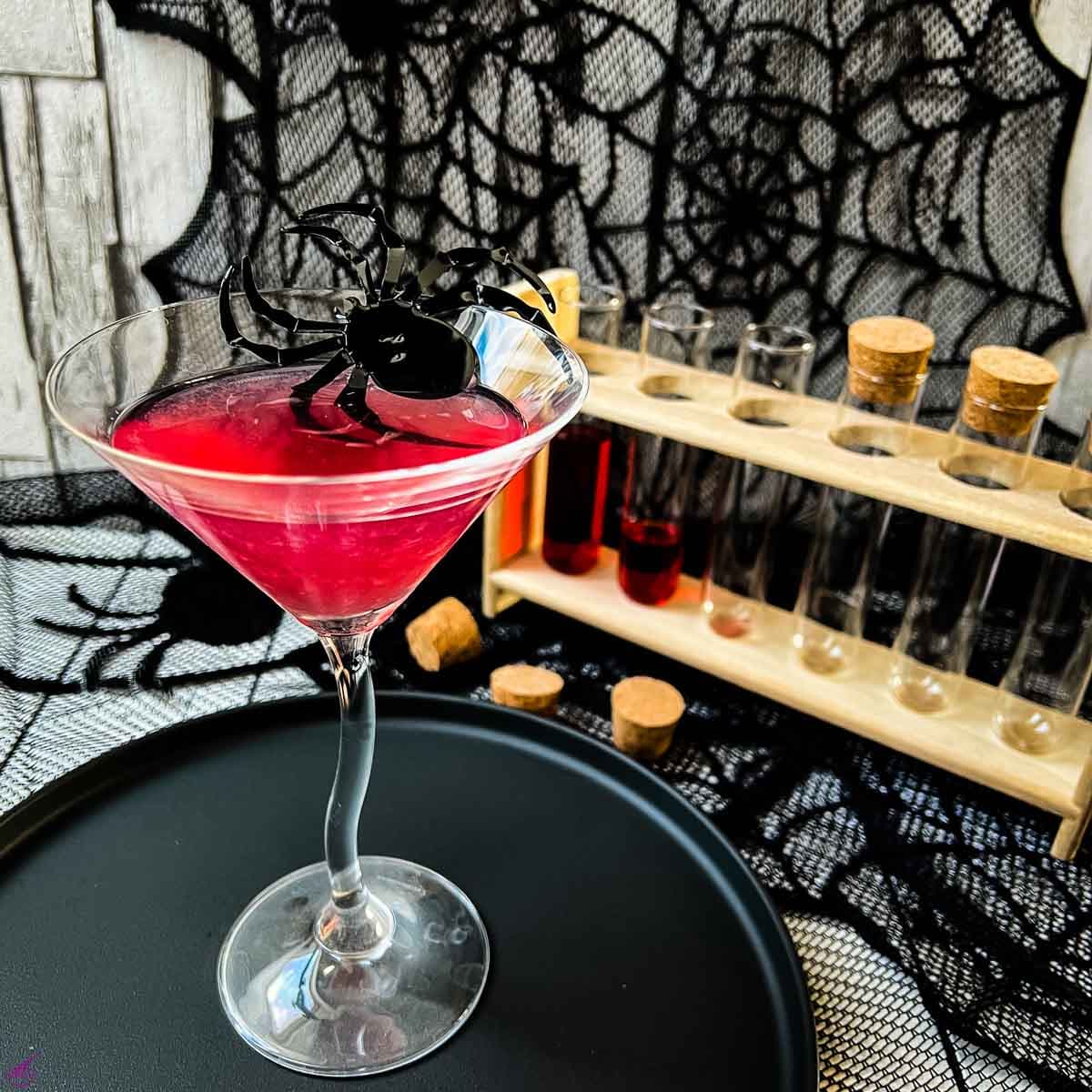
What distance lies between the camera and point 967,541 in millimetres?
883

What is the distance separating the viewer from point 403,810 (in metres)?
0.78

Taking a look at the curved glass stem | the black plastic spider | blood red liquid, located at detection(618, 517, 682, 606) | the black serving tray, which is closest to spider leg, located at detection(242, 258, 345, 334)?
the black plastic spider

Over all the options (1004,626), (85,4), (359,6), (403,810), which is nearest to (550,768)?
(403,810)

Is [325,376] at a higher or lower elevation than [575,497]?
higher

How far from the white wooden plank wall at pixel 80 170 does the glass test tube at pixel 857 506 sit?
70 cm

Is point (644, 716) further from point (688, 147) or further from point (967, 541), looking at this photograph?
point (688, 147)

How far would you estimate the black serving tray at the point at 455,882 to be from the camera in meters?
0.61

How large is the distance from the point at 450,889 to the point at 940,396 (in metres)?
0.60

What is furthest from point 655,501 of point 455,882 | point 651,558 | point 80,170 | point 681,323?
point 80,170

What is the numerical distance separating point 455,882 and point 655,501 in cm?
41

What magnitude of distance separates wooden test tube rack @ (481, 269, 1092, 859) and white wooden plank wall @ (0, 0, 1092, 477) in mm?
444

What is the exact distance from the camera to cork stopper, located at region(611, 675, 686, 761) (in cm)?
88

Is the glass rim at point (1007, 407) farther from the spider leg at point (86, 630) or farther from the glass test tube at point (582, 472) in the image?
the spider leg at point (86, 630)

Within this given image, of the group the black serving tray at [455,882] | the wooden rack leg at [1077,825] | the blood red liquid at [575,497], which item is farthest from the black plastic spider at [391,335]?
the wooden rack leg at [1077,825]
